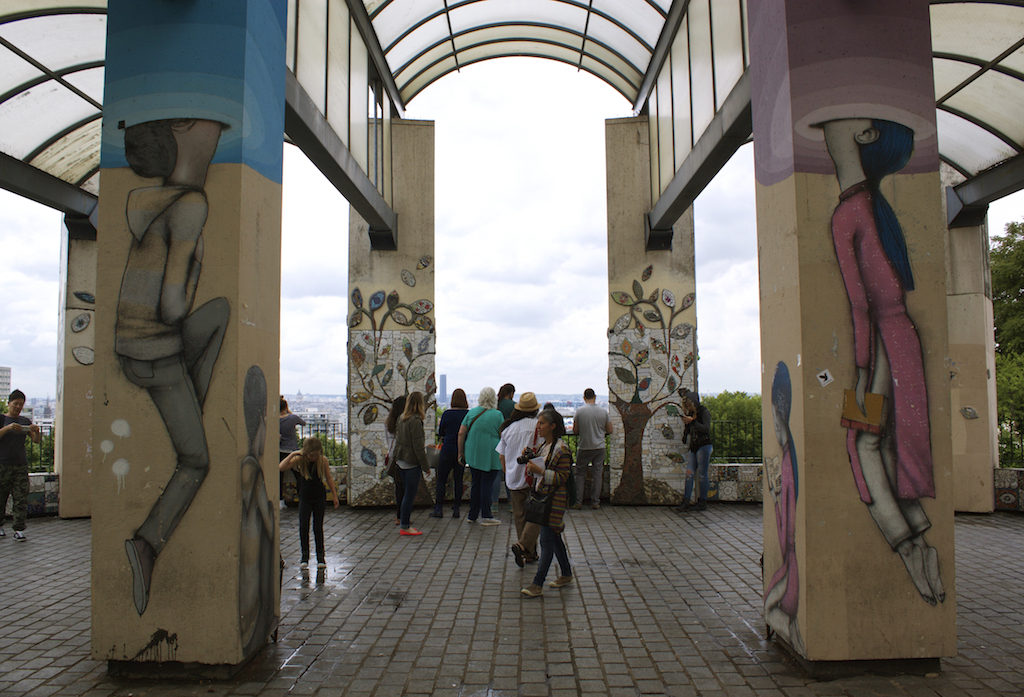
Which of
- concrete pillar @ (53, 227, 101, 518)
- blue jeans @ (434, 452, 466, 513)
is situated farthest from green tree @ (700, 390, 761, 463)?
concrete pillar @ (53, 227, 101, 518)

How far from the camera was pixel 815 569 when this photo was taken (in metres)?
4.25

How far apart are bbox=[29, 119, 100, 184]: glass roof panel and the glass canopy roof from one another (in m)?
0.02

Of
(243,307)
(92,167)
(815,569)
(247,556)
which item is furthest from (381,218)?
(815,569)

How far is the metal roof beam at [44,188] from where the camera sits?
8.30 metres

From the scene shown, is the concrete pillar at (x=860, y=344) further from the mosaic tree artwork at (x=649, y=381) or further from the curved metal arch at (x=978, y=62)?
the mosaic tree artwork at (x=649, y=381)

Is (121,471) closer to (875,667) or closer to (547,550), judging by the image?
(547,550)

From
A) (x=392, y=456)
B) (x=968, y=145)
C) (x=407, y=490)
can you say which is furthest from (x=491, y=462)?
(x=968, y=145)

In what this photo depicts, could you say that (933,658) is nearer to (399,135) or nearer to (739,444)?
(739,444)

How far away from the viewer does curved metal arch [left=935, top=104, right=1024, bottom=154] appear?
8516 millimetres

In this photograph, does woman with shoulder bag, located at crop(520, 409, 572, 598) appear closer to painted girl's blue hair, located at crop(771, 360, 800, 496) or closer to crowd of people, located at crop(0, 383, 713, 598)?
crowd of people, located at crop(0, 383, 713, 598)

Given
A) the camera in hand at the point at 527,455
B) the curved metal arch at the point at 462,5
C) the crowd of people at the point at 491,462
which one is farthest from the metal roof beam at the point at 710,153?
the camera in hand at the point at 527,455

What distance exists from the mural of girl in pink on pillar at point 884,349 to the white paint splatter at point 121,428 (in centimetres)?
452

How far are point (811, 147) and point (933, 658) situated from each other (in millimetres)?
3287

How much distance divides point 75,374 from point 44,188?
272 cm
